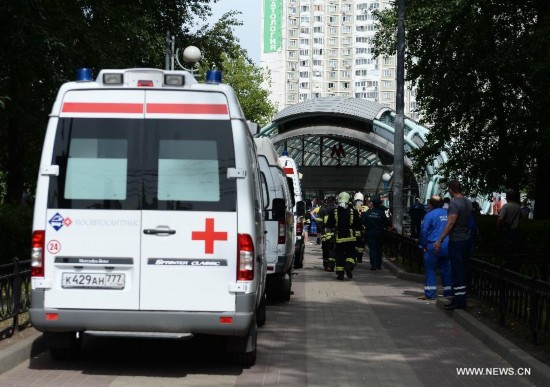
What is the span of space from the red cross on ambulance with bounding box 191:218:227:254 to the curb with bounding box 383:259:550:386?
304 cm

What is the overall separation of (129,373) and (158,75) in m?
2.72

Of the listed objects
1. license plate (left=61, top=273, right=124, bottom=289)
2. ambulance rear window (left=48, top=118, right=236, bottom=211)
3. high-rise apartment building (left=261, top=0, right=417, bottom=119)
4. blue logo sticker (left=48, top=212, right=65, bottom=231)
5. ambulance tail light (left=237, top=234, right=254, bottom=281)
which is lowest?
license plate (left=61, top=273, right=124, bottom=289)

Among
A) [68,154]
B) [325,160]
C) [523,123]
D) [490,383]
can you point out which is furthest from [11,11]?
[325,160]

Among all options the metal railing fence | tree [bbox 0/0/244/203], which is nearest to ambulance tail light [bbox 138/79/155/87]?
tree [bbox 0/0/244/203]

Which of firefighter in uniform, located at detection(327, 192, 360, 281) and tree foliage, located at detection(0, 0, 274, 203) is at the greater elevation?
tree foliage, located at detection(0, 0, 274, 203)

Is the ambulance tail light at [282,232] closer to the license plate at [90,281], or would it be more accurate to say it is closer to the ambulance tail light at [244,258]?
the ambulance tail light at [244,258]

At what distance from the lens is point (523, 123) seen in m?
27.6

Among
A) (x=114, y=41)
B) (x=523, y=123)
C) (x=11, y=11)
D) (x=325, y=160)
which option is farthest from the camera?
(x=325, y=160)

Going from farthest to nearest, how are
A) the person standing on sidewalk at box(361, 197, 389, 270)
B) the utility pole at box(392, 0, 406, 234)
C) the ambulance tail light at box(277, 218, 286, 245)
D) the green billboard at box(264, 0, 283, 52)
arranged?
the green billboard at box(264, 0, 283, 52) → the utility pole at box(392, 0, 406, 234) → the person standing on sidewalk at box(361, 197, 389, 270) → the ambulance tail light at box(277, 218, 286, 245)

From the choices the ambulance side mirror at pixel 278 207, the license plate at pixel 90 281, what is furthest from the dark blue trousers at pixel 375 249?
the license plate at pixel 90 281

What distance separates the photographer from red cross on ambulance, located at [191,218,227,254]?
8.76 metres

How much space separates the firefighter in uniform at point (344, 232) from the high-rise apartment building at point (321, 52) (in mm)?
147922

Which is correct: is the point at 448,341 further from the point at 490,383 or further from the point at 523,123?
the point at 523,123

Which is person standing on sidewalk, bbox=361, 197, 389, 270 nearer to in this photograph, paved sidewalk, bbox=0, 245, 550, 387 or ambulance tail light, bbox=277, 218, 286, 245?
→ paved sidewalk, bbox=0, 245, 550, 387
